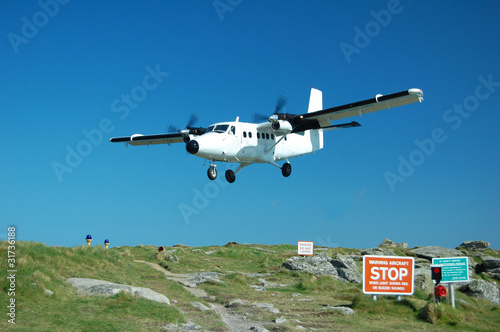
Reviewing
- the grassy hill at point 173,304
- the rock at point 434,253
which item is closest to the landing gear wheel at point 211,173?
the grassy hill at point 173,304

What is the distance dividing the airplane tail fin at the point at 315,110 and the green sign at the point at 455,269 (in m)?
17.9

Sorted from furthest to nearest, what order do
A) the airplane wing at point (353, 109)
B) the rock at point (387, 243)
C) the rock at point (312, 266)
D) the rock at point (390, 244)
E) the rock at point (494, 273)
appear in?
the rock at point (387, 243) → the rock at point (390, 244) → the rock at point (494, 273) → the rock at point (312, 266) → the airplane wing at point (353, 109)

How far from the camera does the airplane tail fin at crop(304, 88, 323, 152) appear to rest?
35844mm

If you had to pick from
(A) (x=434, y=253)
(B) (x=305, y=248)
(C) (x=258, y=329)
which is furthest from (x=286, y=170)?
(A) (x=434, y=253)

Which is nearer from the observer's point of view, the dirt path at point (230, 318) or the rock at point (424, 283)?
the dirt path at point (230, 318)

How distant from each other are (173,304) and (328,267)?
655 inches

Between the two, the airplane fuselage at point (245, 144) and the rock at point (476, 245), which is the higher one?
the airplane fuselage at point (245, 144)

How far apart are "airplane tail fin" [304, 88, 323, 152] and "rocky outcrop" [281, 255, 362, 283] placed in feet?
29.3

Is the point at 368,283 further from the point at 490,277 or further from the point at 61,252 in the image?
the point at 490,277

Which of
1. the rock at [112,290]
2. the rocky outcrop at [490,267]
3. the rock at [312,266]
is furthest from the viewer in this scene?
the rocky outcrop at [490,267]

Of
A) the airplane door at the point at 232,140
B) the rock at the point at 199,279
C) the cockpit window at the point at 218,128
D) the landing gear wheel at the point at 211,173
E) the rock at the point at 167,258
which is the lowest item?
the rock at the point at 199,279

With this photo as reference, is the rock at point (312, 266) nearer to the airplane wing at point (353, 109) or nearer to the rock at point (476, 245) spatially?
the airplane wing at point (353, 109)

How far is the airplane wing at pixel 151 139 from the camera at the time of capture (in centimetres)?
3262

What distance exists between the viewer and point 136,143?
115 ft
